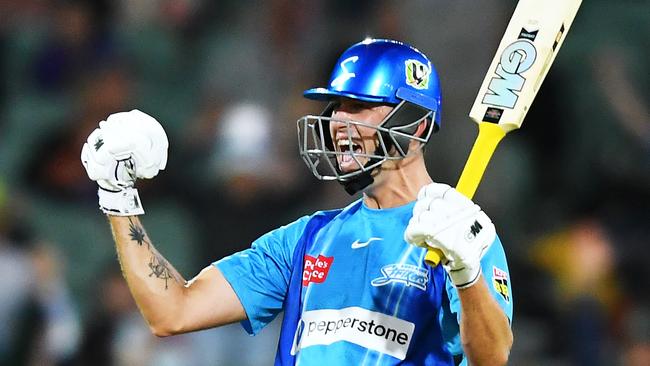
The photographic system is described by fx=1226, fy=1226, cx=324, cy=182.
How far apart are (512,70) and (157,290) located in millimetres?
1202

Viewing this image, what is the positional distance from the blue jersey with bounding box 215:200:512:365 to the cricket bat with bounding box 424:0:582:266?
34 cm

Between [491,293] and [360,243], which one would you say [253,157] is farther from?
[491,293]

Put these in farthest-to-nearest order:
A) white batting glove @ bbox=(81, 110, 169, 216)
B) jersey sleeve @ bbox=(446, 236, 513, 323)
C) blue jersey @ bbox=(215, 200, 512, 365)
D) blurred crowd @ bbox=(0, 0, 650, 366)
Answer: blurred crowd @ bbox=(0, 0, 650, 366) → white batting glove @ bbox=(81, 110, 169, 216) → blue jersey @ bbox=(215, 200, 512, 365) → jersey sleeve @ bbox=(446, 236, 513, 323)

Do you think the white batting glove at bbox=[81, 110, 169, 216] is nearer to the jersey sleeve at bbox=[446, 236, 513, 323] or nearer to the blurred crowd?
the jersey sleeve at bbox=[446, 236, 513, 323]

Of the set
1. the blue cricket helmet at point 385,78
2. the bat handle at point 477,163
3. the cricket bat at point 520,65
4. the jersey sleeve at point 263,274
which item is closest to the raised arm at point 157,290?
the jersey sleeve at point 263,274

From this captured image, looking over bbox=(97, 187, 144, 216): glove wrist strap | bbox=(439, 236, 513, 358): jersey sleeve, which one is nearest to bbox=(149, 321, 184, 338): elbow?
bbox=(97, 187, 144, 216): glove wrist strap

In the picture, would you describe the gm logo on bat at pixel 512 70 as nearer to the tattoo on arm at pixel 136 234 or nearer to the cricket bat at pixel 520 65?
the cricket bat at pixel 520 65

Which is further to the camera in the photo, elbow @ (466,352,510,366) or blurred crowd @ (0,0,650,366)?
blurred crowd @ (0,0,650,366)

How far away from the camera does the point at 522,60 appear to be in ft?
11.6

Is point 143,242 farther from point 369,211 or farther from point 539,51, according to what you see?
point 539,51

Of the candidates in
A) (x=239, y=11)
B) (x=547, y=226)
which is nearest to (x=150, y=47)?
(x=239, y=11)

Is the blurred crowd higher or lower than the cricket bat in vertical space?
lower

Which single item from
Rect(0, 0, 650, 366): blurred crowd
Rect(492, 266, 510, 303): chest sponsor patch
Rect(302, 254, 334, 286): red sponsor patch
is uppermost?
Rect(492, 266, 510, 303): chest sponsor patch

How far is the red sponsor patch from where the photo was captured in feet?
11.7
